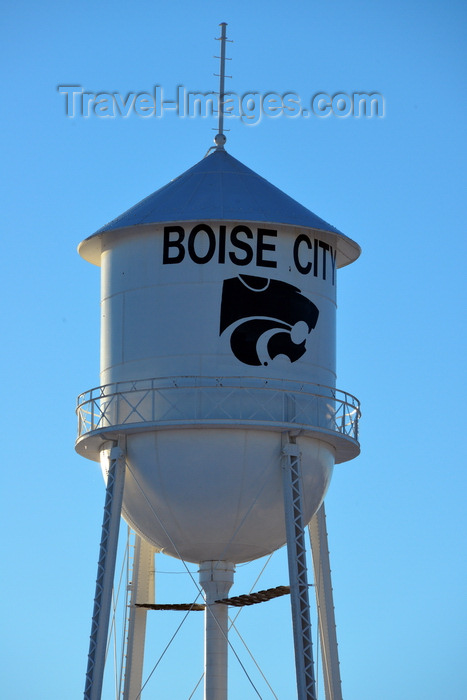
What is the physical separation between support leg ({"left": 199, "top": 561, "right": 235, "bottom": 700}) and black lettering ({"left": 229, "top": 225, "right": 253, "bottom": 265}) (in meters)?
6.36

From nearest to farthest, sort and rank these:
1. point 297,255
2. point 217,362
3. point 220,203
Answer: point 217,362
point 220,203
point 297,255

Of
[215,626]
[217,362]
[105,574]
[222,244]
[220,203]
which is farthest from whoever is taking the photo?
[215,626]

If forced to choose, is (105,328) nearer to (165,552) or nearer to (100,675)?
(165,552)

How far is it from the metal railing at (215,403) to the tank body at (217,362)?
1.6 inches

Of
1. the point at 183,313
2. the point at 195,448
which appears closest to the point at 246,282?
the point at 183,313

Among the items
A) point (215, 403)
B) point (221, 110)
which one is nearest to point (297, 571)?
point (215, 403)

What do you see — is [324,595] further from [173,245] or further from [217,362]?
[173,245]

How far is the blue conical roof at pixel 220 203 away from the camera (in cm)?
3538

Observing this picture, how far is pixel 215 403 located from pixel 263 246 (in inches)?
136

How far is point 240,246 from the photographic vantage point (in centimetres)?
3522

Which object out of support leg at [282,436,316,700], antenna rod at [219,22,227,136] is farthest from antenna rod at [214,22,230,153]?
support leg at [282,436,316,700]

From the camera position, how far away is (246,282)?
35125mm

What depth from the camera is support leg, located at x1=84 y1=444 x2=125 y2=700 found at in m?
34.0

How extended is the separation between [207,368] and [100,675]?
21.1 feet
